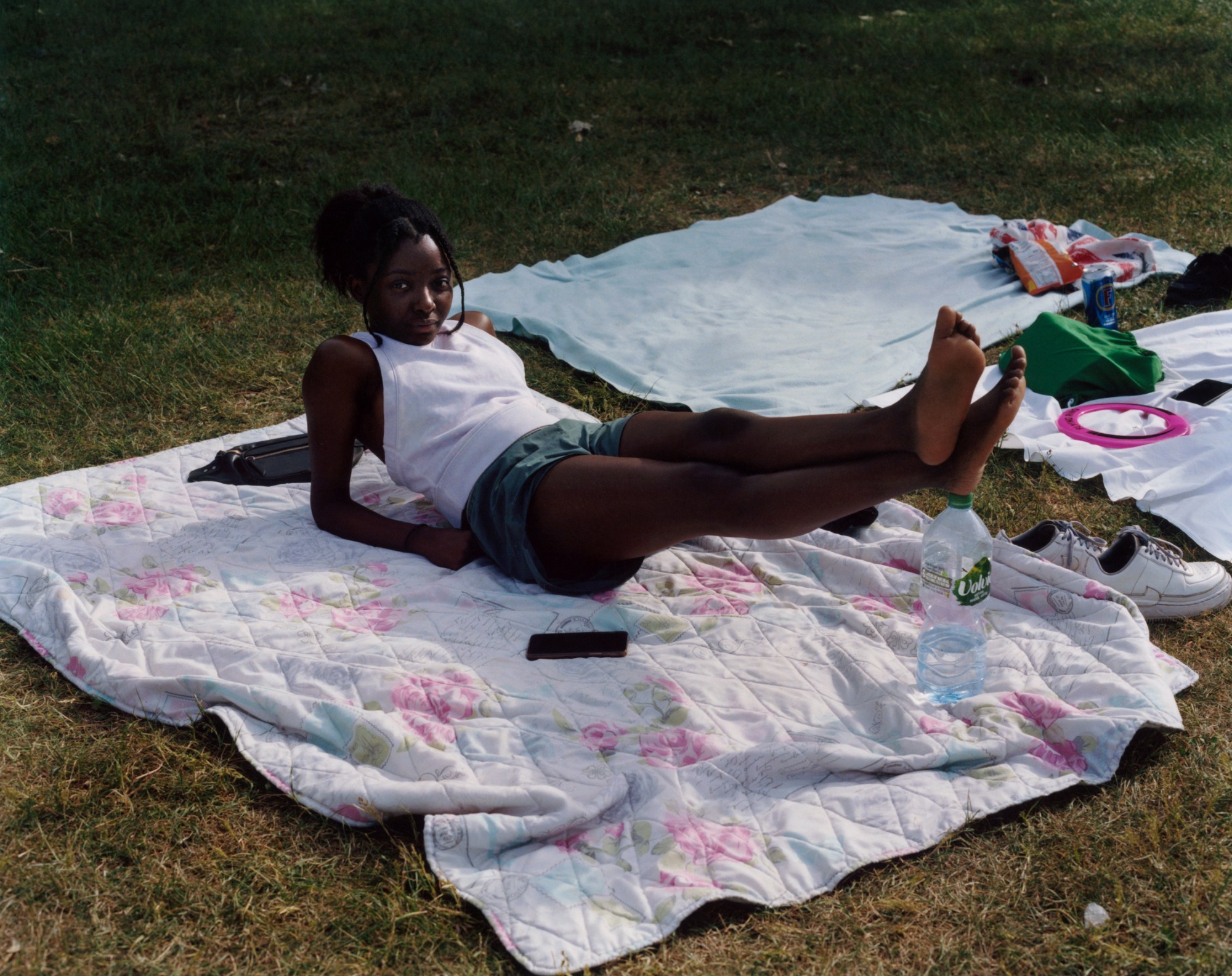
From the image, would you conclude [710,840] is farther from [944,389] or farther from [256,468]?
[256,468]

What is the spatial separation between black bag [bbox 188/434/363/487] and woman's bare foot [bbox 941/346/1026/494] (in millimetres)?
2043

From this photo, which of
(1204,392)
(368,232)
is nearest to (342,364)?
(368,232)

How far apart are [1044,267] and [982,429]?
10.3ft

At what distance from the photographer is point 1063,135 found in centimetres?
747

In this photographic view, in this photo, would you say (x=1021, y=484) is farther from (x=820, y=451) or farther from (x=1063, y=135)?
(x=1063, y=135)

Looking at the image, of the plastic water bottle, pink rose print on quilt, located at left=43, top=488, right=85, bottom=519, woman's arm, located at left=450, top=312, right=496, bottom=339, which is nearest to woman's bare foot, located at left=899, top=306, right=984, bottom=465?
the plastic water bottle

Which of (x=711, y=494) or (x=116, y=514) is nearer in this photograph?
(x=711, y=494)

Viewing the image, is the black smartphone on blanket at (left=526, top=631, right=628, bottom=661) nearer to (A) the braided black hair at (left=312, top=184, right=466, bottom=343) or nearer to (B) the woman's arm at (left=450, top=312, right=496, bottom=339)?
(A) the braided black hair at (left=312, top=184, right=466, bottom=343)

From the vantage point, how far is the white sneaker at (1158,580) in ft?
10.1

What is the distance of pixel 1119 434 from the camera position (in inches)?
161

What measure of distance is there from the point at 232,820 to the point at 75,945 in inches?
15.5

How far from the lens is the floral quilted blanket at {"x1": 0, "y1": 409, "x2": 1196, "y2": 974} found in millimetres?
2297

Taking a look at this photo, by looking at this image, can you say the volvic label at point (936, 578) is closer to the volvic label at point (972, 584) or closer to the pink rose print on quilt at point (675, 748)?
the volvic label at point (972, 584)

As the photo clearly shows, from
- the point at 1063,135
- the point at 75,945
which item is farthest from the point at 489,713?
the point at 1063,135
